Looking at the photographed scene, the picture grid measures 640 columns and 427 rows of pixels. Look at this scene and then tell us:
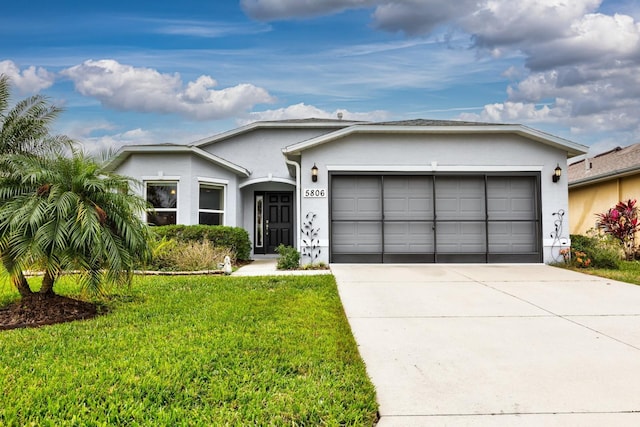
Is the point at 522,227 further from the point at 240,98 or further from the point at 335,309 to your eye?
the point at 240,98

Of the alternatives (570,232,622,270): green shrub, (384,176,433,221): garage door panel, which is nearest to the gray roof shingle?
(570,232,622,270): green shrub

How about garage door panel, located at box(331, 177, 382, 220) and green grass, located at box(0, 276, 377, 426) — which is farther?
garage door panel, located at box(331, 177, 382, 220)

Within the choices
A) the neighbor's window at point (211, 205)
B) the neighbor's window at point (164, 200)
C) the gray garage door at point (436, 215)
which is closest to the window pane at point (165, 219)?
the neighbor's window at point (164, 200)

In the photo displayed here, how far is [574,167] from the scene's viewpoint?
17.4m

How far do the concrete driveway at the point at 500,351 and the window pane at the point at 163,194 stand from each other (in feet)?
21.4

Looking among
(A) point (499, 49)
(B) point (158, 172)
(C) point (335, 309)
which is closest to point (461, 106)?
(A) point (499, 49)

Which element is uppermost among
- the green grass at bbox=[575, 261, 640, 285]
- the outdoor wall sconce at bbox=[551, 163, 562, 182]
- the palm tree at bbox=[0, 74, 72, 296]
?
the palm tree at bbox=[0, 74, 72, 296]

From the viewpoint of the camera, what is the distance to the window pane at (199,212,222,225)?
11.6m

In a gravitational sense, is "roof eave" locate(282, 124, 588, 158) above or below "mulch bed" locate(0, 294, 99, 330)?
above

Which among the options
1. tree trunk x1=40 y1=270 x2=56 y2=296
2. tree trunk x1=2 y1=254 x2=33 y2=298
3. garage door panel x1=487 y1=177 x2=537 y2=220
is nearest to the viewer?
tree trunk x1=2 y1=254 x2=33 y2=298

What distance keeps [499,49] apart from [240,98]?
442 inches

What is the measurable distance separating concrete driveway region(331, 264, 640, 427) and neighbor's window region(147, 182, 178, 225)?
638 cm

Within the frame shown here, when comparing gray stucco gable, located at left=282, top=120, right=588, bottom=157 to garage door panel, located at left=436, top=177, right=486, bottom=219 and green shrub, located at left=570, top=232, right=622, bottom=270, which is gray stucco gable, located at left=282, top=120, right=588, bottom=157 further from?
green shrub, located at left=570, top=232, right=622, bottom=270

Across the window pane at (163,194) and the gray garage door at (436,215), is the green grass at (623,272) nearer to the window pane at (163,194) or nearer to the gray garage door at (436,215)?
the gray garage door at (436,215)
